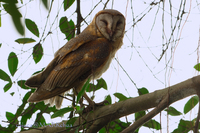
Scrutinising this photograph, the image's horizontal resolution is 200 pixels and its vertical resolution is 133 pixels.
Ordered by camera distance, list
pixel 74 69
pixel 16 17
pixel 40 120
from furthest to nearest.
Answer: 1. pixel 40 120
2. pixel 74 69
3. pixel 16 17

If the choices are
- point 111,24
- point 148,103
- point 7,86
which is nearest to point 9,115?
point 7,86

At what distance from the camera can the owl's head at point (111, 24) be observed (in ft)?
6.47

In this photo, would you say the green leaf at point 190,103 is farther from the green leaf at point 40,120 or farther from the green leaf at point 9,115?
the green leaf at point 9,115

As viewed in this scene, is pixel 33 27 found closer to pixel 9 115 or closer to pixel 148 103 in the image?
pixel 9 115

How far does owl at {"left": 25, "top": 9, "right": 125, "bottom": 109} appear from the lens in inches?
70.5

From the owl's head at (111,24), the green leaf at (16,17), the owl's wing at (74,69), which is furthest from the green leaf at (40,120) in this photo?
the green leaf at (16,17)

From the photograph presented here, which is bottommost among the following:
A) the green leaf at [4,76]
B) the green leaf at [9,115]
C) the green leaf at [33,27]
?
the green leaf at [9,115]

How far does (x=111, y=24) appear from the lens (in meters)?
1.97

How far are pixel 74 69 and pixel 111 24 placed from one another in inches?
21.5

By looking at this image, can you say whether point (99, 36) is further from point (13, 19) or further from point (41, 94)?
point (13, 19)

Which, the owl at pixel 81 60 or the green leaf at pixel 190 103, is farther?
the owl at pixel 81 60

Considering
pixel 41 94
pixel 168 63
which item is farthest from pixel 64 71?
pixel 168 63

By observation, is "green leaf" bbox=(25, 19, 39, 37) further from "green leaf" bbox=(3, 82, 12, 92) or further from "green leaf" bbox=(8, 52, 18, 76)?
"green leaf" bbox=(3, 82, 12, 92)

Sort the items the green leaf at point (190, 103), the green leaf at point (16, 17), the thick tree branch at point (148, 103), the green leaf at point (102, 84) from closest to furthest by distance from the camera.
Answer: the green leaf at point (16, 17)
the thick tree branch at point (148, 103)
the green leaf at point (190, 103)
the green leaf at point (102, 84)
